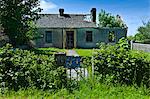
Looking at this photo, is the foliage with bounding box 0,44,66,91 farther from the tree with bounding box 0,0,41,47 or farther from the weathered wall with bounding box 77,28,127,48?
the weathered wall with bounding box 77,28,127,48

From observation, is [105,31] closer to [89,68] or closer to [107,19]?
[107,19]

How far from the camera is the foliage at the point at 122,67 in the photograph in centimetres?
1112

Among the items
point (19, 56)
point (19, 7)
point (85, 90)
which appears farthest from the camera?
point (19, 7)

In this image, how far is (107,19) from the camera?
159 ft

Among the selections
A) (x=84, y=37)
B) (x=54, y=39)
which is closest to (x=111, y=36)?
(x=84, y=37)

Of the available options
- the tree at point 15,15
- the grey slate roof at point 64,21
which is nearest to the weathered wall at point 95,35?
the grey slate roof at point 64,21

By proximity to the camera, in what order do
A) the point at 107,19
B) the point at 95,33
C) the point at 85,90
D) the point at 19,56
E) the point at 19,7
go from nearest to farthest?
the point at 85,90
the point at 19,56
the point at 19,7
the point at 95,33
the point at 107,19

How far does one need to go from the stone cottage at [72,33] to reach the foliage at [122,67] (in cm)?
2955

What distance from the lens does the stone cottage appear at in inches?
1625

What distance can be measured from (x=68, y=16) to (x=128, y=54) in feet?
108

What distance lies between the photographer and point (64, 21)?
4250 centimetres

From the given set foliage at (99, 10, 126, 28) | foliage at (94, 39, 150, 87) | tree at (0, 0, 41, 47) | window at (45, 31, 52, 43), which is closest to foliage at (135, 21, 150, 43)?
foliage at (99, 10, 126, 28)

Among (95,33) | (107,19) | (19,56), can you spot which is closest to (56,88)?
(19,56)

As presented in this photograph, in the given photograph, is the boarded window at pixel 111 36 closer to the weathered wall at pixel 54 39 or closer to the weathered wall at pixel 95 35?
the weathered wall at pixel 95 35
